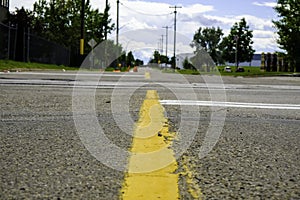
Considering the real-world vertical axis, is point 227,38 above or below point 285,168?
above

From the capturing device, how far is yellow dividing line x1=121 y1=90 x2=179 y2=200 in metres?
1.94

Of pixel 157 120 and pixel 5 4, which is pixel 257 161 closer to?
pixel 157 120

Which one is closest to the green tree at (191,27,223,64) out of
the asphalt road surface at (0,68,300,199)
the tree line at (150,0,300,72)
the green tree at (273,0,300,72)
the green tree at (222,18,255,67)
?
the tree line at (150,0,300,72)

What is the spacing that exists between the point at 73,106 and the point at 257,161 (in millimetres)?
3089

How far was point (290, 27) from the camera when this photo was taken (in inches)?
1871

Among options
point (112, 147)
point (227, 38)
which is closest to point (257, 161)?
point (112, 147)

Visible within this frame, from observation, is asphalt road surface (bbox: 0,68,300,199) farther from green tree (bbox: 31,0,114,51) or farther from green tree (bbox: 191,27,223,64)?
green tree (bbox: 191,27,223,64)

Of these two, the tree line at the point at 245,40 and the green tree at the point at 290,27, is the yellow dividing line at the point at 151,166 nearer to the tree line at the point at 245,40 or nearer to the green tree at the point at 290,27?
the tree line at the point at 245,40

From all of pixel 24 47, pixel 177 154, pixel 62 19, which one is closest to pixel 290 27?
pixel 62 19

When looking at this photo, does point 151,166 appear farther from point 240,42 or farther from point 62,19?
point 240,42

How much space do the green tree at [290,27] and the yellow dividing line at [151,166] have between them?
1817 inches

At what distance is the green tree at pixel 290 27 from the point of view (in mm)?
47500

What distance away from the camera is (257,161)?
264cm

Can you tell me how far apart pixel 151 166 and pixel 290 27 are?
1874 inches
